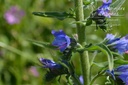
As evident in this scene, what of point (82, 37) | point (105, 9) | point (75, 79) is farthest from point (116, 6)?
point (75, 79)

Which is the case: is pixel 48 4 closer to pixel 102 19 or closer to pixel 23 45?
pixel 23 45

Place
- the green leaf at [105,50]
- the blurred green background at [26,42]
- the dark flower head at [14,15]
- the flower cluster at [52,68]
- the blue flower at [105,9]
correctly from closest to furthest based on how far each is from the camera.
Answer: the green leaf at [105,50]
the blue flower at [105,9]
the flower cluster at [52,68]
the blurred green background at [26,42]
the dark flower head at [14,15]

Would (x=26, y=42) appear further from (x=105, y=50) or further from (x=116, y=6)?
(x=105, y=50)

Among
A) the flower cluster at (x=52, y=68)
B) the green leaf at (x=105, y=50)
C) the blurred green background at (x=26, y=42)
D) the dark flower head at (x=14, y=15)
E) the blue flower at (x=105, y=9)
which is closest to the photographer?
the green leaf at (x=105, y=50)

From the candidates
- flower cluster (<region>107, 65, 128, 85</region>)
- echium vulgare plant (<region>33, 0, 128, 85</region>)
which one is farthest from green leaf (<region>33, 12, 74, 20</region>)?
flower cluster (<region>107, 65, 128, 85</region>)

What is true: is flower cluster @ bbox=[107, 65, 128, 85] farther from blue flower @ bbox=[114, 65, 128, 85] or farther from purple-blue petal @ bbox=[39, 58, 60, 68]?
purple-blue petal @ bbox=[39, 58, 60, 68]

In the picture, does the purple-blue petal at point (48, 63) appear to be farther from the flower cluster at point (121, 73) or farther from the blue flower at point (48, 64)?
the flower cluster at point (121, 73)

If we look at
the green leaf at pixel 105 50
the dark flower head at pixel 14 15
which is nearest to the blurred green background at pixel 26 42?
the dark flower head at pixel 14 15

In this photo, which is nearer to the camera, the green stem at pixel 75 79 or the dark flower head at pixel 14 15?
the green stem at pixel 75 79
